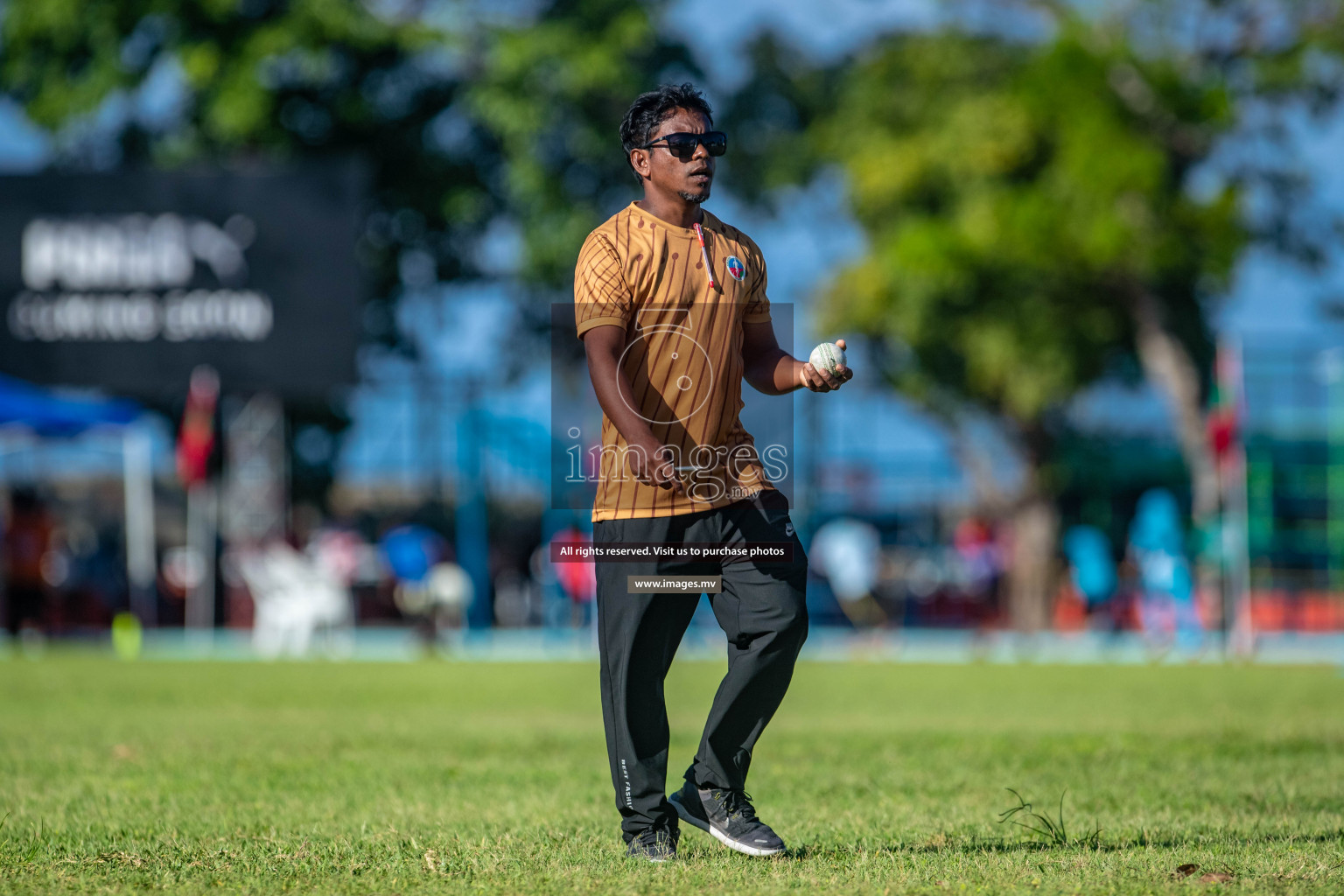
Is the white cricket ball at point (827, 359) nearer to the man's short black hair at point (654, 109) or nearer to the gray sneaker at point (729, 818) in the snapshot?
the man's short black hair at point (654, 109)

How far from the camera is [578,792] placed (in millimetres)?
6406

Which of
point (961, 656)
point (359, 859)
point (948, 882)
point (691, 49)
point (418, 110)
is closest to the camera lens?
point (948, 882)

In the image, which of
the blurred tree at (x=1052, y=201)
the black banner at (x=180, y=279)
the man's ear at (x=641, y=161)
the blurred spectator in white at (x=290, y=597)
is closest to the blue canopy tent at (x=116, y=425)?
the black banner at (x=180, y=279)

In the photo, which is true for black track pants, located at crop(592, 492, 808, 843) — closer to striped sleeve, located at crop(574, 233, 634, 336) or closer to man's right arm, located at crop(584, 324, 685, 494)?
man's right arm, located at crop(584, 324, 685, 494)

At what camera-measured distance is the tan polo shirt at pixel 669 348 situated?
4645 mm

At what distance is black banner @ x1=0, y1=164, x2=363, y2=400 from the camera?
20.7 metres

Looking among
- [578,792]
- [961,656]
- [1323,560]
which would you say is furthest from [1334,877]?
[1323,560]

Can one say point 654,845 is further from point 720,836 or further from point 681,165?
point 681,165

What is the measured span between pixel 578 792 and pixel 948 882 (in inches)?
96.8

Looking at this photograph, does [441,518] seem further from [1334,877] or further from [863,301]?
[1334,877]

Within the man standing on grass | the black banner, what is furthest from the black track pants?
the black banner

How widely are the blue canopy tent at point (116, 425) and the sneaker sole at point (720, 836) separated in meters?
16.0

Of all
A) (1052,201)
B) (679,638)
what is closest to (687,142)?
(679,638)

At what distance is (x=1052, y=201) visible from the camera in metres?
23.2
